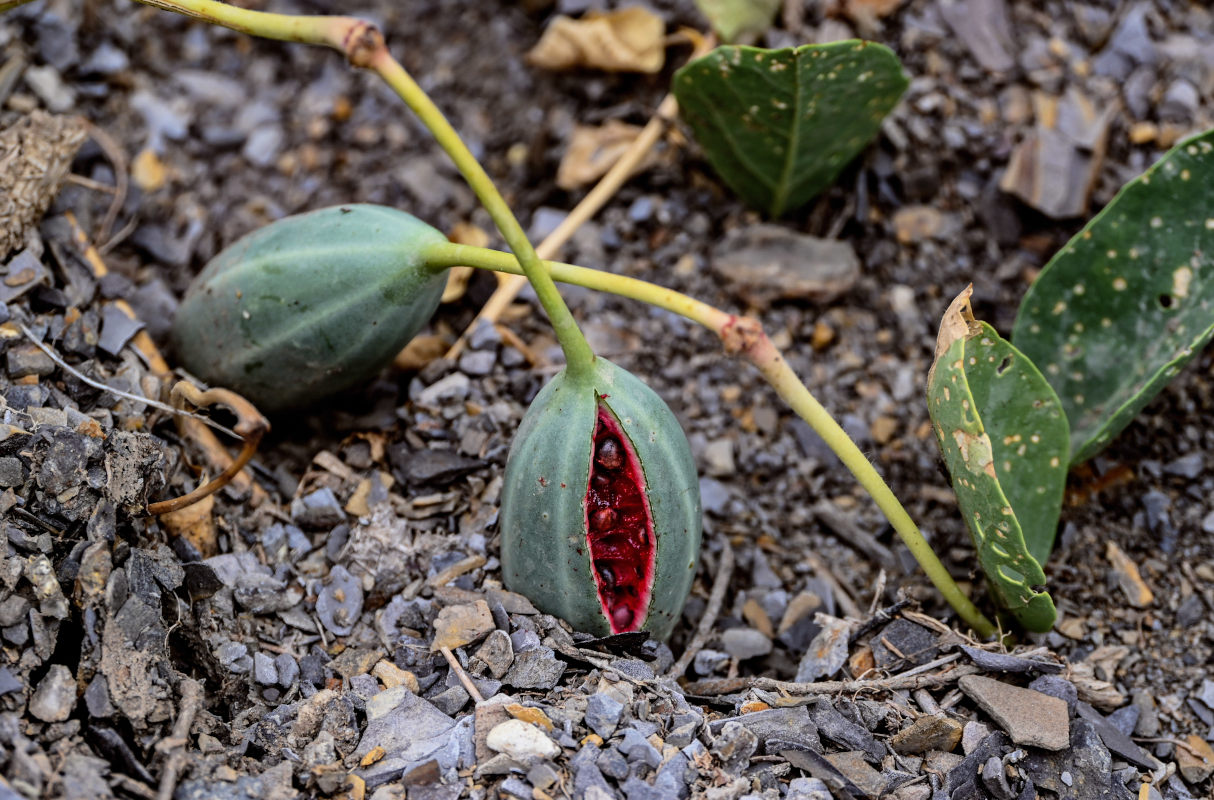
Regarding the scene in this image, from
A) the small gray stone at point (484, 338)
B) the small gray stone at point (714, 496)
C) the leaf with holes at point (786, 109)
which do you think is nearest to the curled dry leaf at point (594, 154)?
the leaf with holes at point (786, 109)

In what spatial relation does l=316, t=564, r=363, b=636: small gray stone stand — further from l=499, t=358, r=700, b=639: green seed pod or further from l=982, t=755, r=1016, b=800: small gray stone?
l=982, t=755, r=1016, b=800: small gray stone

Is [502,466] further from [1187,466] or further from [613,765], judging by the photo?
[1187,466]

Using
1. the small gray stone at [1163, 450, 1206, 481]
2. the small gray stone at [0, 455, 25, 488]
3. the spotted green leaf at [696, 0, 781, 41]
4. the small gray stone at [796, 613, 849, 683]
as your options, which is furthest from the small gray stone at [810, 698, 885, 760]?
the spotted green leaf at [696, 0, 781, 41]

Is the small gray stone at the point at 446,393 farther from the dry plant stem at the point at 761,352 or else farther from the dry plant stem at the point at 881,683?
the dry plant stem at the point at 881,683

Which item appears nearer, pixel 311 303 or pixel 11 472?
pixel 11 472

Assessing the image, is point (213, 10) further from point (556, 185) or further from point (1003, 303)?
point (1003, 303)

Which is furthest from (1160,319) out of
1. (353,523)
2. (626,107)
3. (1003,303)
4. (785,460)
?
(353,523)

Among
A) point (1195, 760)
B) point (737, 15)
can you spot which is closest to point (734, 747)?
point (1195, 760)
